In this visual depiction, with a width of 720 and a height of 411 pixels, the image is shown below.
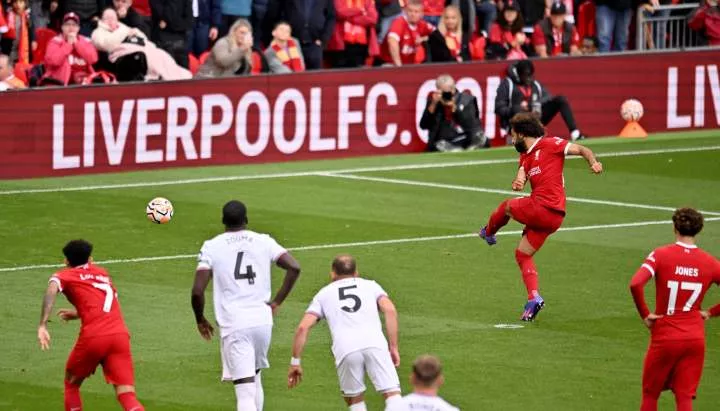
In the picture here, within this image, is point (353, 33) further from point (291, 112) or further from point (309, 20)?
point (291, 112)

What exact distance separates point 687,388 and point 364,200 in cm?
1354

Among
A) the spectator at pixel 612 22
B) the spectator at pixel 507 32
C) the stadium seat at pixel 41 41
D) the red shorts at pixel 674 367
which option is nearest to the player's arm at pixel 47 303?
the red shorts at pixel 674 367

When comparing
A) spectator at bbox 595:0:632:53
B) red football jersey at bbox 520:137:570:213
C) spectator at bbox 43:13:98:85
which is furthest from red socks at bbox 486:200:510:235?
spectator at bbox 595:0:632:53

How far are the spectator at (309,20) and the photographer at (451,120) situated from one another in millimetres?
2265

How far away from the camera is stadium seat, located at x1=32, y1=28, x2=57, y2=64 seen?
1118 inches

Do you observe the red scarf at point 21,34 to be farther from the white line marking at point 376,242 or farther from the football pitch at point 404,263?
the white line marking at point 376,242

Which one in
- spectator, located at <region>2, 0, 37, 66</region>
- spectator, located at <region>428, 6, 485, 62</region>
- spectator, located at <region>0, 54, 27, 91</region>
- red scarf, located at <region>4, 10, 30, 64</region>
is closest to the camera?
spectator, located at <region>0, 54, 27, 91</region>

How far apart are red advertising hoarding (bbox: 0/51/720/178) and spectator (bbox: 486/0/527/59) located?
3.70ft

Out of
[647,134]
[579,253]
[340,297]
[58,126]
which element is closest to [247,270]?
[340,297]

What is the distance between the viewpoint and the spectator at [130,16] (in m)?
28.9

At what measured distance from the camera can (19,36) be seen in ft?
93.1

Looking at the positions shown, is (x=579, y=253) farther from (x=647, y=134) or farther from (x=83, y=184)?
(x=647, y=134)

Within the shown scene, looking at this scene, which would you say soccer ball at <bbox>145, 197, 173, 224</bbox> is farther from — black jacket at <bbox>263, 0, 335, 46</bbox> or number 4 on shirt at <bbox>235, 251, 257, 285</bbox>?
black jacket at <bbox>263, 0, 335, 46</bbox>

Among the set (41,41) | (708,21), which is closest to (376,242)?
(41,41)
